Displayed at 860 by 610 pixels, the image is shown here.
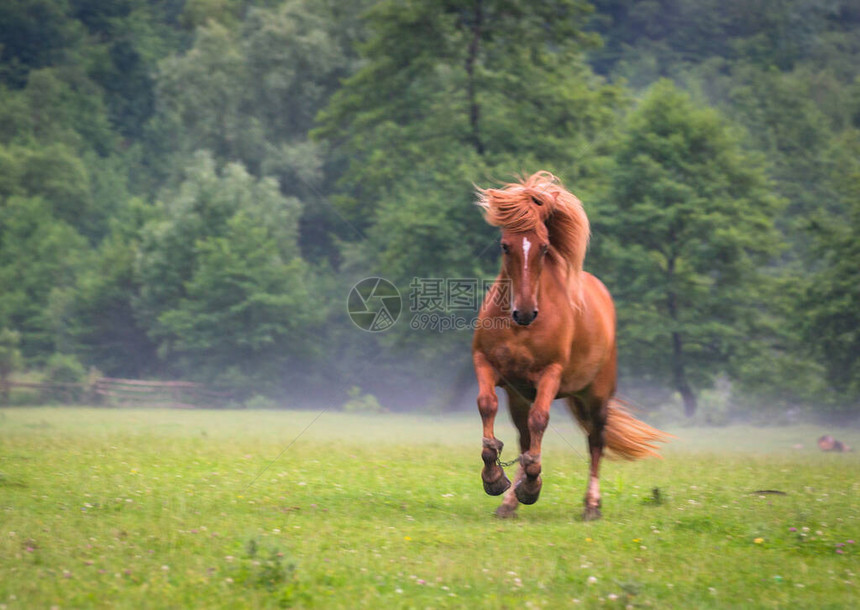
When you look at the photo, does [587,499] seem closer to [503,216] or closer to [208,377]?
[503,216]

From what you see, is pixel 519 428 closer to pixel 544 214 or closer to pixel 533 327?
pixel 533 327

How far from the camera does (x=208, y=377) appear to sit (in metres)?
46.3

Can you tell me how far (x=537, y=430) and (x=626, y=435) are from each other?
8.21 feet

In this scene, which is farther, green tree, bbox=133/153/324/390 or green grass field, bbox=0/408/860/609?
green tree, bbox=133/153/324/390

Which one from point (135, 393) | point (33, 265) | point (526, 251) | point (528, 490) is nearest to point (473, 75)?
point (135, 393)

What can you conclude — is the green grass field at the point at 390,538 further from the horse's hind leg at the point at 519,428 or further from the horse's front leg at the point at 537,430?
the horse's front leg at the point at 537,430

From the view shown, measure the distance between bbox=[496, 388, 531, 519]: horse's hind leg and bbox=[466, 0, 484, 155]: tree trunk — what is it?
2730cm

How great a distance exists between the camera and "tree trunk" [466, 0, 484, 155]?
36.2m

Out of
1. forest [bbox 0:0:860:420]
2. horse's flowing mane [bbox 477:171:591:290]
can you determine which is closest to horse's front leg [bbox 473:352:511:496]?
horse's flowing mane [bbox 477:171:591:290]

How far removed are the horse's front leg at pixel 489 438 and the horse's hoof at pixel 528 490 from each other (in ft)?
0.59

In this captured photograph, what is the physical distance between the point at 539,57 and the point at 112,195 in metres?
35.7

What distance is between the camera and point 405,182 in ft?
134

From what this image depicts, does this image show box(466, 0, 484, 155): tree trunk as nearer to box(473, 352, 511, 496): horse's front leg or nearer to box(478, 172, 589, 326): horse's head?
box(478, 172, 589, 326): horse's head

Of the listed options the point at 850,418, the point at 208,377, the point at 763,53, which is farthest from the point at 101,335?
the point at 763,53
